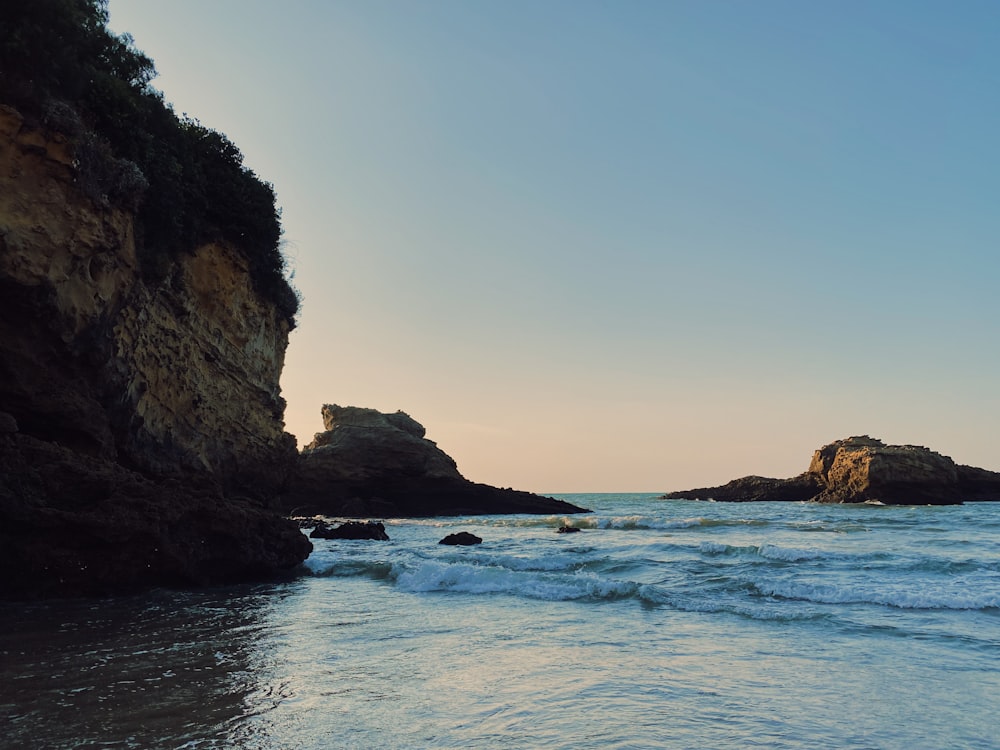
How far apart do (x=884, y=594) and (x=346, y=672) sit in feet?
27.5

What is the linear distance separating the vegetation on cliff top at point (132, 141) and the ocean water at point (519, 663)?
687 cm

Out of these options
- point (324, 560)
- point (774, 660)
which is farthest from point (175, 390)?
point (774, 660)

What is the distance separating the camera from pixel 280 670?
624 cm

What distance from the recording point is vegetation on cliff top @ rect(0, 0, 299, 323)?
10.1m


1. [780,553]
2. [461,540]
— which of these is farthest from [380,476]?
[780,553]

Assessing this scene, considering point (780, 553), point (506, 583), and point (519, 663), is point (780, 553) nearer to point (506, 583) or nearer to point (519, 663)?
point (506, 583)

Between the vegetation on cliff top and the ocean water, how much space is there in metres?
6.87

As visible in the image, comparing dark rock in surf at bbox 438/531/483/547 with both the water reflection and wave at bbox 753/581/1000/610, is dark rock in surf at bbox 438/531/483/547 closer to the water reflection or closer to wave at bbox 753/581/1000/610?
wave at bbox 753/581/1000/610

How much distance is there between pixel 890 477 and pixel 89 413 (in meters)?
51.5

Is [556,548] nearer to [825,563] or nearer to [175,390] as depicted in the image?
[825,563]

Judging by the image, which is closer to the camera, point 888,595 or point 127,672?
point 127,672

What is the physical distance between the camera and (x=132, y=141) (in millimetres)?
12672

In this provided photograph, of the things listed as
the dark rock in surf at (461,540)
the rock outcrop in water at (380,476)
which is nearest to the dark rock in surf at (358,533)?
the dark rock in surf at (461,540)

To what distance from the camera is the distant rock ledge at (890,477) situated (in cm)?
4853
